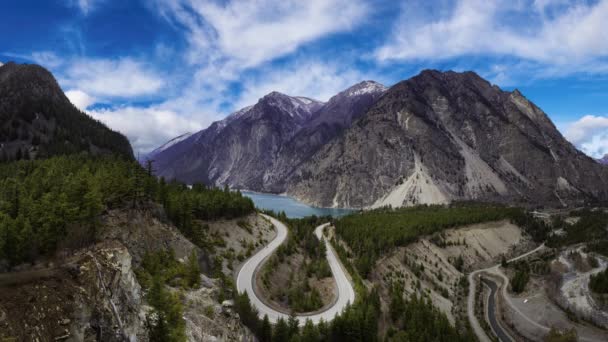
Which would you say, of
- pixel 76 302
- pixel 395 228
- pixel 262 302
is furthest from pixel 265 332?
pixel 395 228

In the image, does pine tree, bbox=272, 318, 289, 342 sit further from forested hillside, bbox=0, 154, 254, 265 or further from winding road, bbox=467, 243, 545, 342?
winding road, bbox=467, 243, 545, 342

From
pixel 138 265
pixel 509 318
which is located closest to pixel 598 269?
pixel 509 318

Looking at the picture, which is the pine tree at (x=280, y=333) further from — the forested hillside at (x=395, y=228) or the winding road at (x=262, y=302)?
the forested hillside at (x=395, y=228)

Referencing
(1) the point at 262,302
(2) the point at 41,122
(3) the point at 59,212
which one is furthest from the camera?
(2) the point at 41,122

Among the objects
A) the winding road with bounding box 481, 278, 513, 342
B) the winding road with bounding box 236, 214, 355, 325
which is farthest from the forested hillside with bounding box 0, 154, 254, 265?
the winding road with bounding box 481, 278, 513, 342

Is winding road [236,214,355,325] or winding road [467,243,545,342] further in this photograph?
winding road [467,243,545,342]

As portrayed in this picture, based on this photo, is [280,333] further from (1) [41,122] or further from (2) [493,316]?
(1) [41,122]

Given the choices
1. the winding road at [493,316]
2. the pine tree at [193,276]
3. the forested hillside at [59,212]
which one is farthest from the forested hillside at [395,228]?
the pine tree at [193,276]
